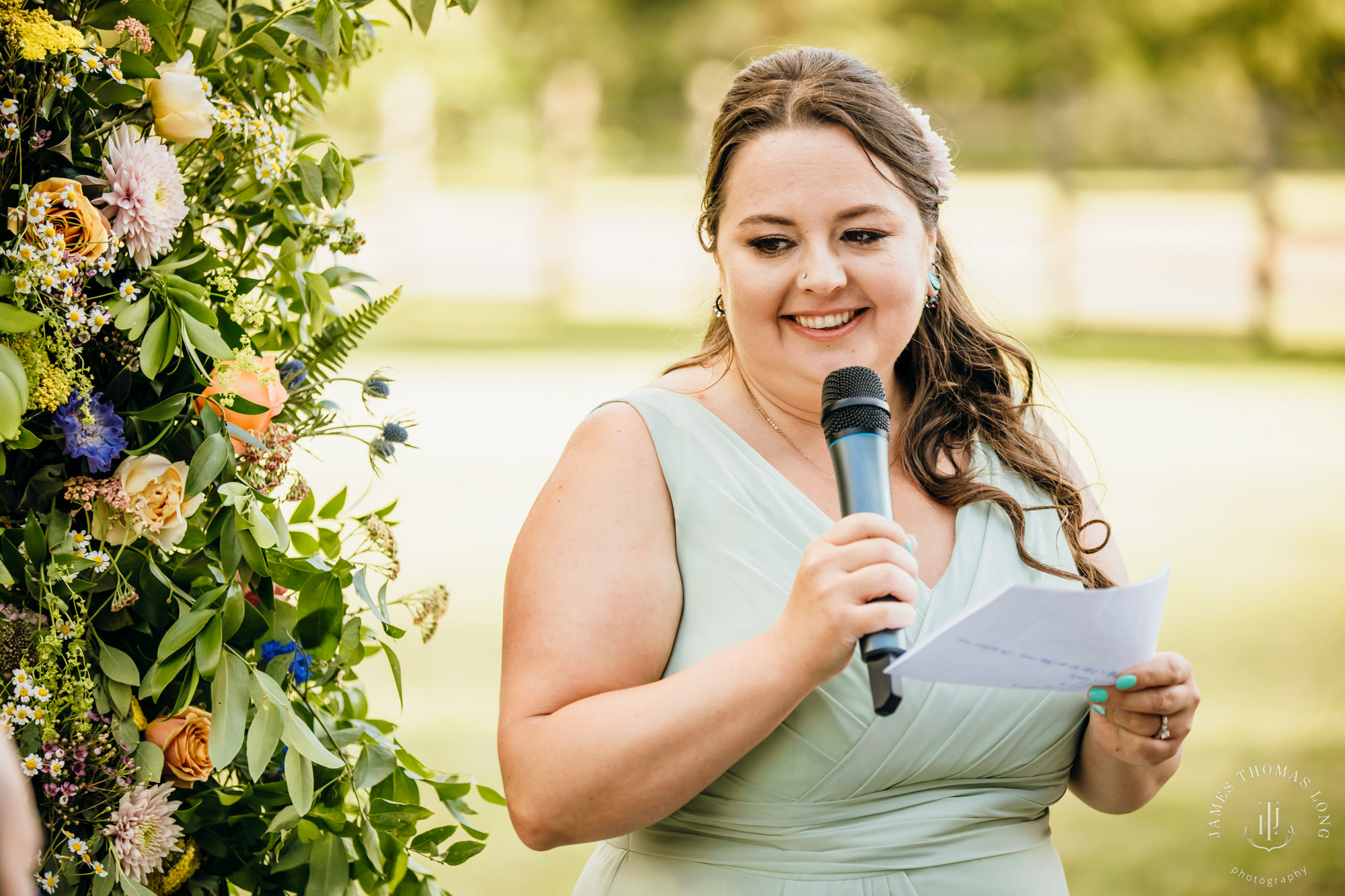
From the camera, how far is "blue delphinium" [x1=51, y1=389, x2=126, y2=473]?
1.57m

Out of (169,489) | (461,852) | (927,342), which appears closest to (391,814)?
(461,852)

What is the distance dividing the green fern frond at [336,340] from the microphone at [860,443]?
2.33ft

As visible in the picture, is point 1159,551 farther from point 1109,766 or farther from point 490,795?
point 490,795

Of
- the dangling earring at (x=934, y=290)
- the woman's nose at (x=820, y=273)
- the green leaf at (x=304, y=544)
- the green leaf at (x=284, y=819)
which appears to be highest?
the dangling earring at (x=934, y=290)

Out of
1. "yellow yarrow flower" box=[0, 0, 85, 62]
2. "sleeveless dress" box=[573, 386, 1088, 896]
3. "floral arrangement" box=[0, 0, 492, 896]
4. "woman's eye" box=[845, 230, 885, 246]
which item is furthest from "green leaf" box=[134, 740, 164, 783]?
"woman's eye" box=[845, 230, 885, 246]

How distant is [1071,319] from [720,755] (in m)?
23.4

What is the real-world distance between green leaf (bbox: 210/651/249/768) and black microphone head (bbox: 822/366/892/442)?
87cm

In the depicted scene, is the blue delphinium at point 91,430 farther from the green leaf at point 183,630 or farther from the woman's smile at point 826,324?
the woman's smile at point 826,324

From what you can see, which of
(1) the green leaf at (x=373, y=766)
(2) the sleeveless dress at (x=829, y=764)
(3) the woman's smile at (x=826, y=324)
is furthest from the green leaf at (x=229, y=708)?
(3) the woman's smile at (x=826, y=324)

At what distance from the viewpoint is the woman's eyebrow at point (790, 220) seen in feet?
6.83

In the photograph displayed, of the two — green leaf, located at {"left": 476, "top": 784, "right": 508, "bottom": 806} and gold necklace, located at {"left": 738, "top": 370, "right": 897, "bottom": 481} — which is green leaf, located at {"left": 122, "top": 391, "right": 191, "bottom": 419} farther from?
gold necklace, located at {"left": 738, "top": 370, "right": 897, "bottom": 481}

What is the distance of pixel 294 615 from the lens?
1.78m

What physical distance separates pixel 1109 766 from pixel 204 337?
5.12 feet

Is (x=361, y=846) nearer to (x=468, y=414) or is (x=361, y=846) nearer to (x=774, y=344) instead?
(x=774, y=344)
